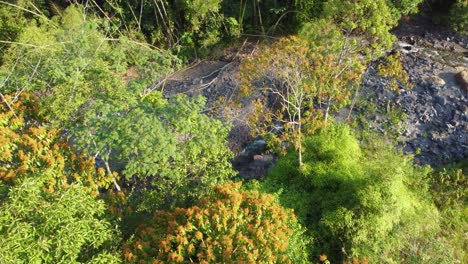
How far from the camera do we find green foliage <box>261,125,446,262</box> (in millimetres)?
6895

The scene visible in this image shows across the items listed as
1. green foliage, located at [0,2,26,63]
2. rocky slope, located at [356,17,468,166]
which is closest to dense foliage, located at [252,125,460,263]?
rocky slope, located at [356,17,468,166]

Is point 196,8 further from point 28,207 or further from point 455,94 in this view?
point 28,207

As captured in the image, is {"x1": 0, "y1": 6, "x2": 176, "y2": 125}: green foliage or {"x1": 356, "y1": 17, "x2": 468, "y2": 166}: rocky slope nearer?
{"x1": 0, "y1": 6, "x2": 176, "y2": 125}: green foliage

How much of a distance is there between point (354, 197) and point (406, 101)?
240 inches

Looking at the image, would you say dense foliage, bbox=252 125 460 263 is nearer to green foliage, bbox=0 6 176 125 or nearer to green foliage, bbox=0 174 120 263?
green foliage, bbox=0 6 176 125

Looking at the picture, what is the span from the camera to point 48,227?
452cm

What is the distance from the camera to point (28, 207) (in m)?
4.58

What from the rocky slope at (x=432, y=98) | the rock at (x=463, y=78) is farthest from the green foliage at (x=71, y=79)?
the rock at (x=463, y=78)

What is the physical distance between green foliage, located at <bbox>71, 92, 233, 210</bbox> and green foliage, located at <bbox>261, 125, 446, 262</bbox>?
1.98 metres

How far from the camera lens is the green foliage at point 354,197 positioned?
6.89 meters

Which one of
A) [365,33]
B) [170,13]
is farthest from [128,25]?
[365,33]

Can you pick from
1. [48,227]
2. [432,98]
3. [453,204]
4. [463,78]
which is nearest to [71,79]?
[48,227]

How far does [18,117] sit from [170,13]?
32.0 feet

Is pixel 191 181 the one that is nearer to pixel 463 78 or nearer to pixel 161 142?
pixel 161 142
